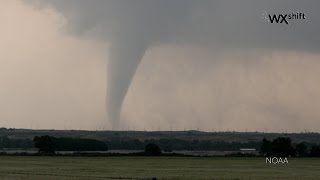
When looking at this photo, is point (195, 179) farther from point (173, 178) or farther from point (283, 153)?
point (283, 153)

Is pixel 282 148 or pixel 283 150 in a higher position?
pixel 282 148

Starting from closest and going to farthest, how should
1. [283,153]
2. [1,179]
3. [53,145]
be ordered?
[1,179], [283,153], [53,145]

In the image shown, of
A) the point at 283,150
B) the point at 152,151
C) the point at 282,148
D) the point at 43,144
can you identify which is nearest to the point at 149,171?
the point at 283,150

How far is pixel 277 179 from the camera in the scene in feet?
222

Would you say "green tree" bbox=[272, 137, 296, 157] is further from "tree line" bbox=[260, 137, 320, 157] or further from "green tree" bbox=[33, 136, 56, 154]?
"green tree" bbox=[33, 136, 56, 154]

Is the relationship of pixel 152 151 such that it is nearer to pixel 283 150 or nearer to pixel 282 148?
pixel 282 148

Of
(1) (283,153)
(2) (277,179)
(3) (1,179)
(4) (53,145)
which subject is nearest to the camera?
(3) (1,179)

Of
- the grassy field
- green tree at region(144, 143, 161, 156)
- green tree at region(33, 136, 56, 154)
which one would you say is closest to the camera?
the grassy field

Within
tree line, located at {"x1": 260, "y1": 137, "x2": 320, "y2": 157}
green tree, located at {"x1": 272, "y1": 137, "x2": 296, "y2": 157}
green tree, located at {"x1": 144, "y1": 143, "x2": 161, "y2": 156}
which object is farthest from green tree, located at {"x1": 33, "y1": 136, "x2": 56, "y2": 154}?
green tree, located at {"x1": 272, "y1": 137, "x2": 296, "y2": 157}

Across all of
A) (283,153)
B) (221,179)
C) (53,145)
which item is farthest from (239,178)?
(53,145)

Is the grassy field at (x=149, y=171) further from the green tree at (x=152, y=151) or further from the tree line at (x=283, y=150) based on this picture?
the green tree at (x=152, y=151)

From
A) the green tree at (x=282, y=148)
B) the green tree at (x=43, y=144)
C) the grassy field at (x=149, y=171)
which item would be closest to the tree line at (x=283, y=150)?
the green tree at (x=282, y=148)

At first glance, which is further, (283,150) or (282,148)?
(282,148)

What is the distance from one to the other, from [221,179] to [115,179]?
30.3ft
